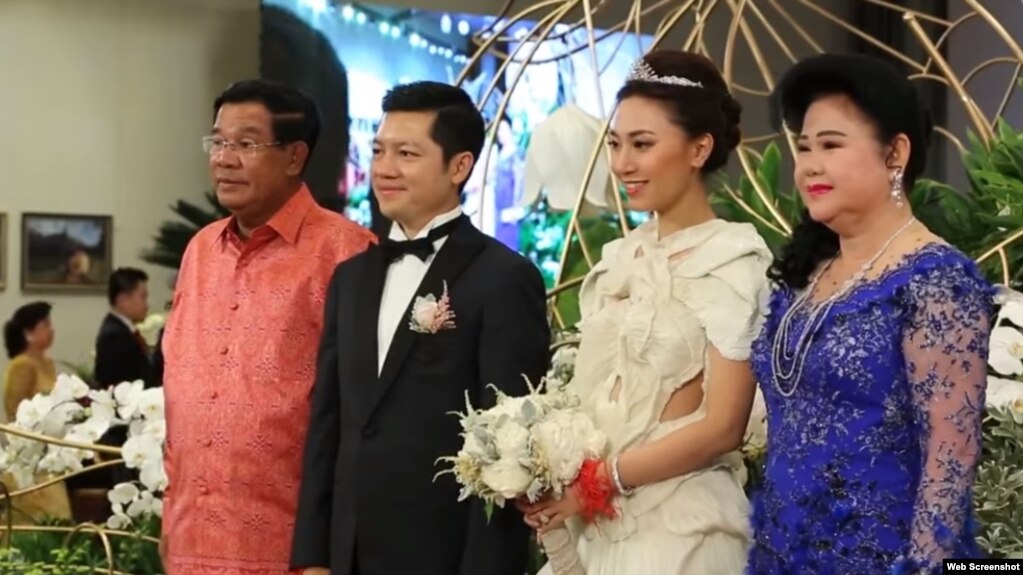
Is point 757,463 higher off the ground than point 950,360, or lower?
lower

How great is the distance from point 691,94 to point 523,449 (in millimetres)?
572

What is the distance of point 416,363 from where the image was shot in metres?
2.25

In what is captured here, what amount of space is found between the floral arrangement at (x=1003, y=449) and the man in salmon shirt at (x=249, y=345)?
108cm

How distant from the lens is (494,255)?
7.57 ft

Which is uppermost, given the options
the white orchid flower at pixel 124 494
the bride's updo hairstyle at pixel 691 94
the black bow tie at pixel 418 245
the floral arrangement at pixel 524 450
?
the bride's updo hairstyle at pixel 691 94

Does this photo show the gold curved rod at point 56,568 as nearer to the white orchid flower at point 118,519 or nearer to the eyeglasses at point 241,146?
the white orchid flower at point 118,519

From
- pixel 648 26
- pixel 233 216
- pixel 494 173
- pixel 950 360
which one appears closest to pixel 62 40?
pixel 494 173

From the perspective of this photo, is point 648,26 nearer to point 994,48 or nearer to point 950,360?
point 994,48

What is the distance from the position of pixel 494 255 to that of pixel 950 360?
0.80 m

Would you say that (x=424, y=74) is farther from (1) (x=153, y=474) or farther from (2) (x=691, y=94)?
(2) (x=691, y=94)

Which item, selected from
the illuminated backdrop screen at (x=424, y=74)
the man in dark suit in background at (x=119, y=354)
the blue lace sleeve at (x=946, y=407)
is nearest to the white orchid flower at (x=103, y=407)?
the blue lace sleeve at (x=946, y=407)

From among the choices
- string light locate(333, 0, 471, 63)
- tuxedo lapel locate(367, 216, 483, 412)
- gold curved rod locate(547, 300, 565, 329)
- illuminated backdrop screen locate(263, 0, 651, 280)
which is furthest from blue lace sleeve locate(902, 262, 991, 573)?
string light locate(333, 0, 471, 63)

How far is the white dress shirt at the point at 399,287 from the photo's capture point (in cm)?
230

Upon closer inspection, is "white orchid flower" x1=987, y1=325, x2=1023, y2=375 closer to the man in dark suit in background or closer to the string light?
the man in dark suit in background
